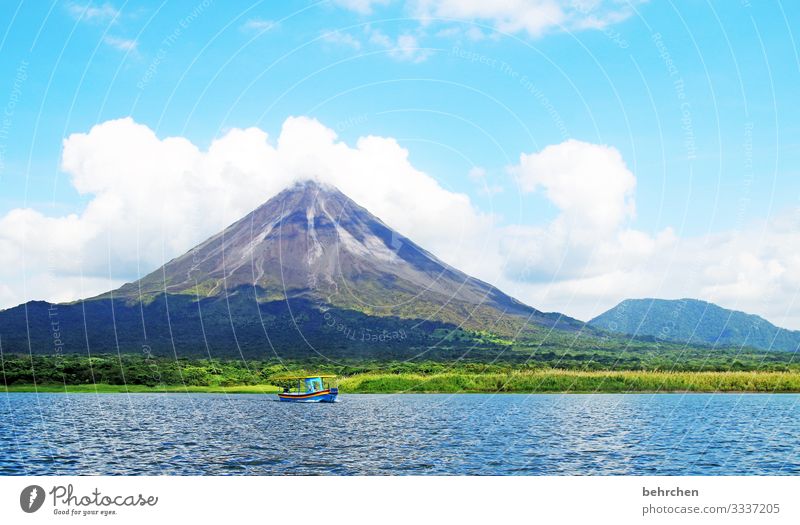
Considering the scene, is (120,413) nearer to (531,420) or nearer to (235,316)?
(531,420)

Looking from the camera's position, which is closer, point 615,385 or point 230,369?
point 615,385

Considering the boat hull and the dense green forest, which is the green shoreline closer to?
the dense green forest

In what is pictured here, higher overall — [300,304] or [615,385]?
[300,304]

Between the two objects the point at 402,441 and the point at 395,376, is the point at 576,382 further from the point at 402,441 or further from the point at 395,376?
the point at 402,441

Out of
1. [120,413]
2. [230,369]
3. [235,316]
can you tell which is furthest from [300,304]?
[120,413]

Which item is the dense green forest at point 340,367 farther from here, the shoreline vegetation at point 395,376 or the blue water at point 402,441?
the blue water at point 402,441
